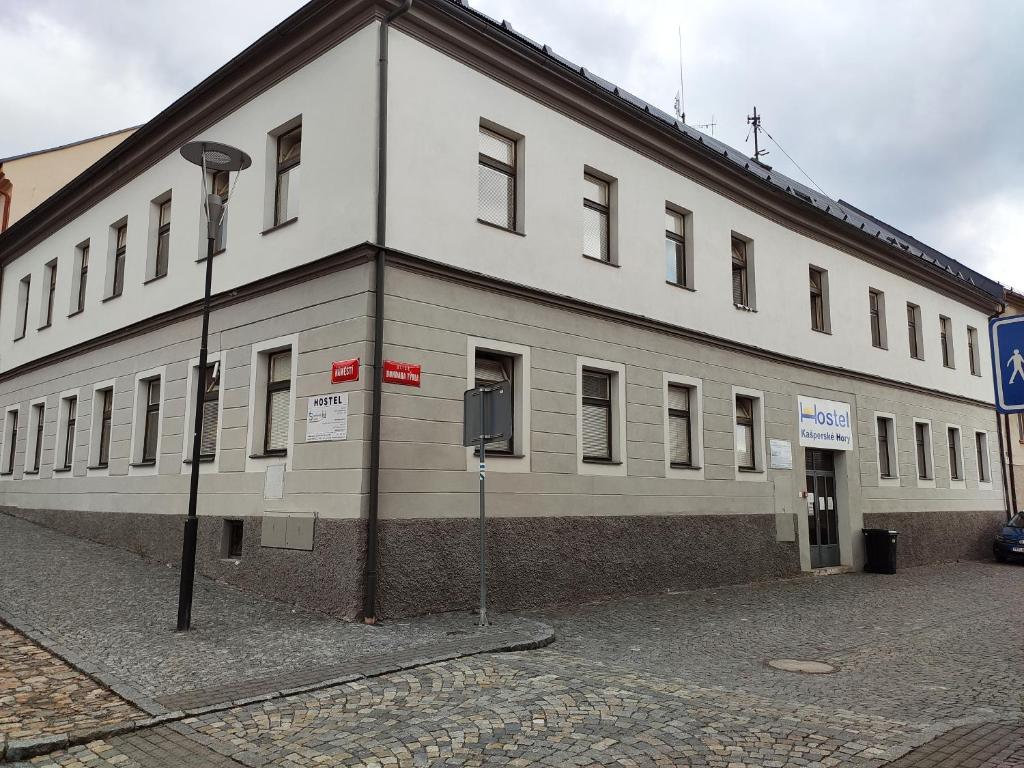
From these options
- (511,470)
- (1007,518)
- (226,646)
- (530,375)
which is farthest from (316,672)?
(1007,518)

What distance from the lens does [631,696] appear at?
6770 millimetres

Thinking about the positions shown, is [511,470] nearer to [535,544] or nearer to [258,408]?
[535,544]

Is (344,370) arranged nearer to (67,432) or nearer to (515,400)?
(515,400)

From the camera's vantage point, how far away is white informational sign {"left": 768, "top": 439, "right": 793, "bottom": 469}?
1717 cm

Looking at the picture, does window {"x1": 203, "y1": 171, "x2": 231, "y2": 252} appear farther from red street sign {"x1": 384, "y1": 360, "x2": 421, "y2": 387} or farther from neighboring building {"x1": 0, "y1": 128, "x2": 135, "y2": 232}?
neighboring building {"x1": 0, "y1": 128, "x2": 135, "y2": 232}

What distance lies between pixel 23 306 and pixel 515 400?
51.7ft

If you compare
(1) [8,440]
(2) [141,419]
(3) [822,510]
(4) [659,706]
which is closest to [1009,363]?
(4) [659,706]

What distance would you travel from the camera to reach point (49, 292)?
20.1 metres

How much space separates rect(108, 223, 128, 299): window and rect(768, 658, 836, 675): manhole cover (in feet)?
46.8

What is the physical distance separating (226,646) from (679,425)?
9.18 metres

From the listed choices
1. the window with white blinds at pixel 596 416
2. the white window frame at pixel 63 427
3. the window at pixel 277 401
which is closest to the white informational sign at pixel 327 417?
the window at pixel 277 401

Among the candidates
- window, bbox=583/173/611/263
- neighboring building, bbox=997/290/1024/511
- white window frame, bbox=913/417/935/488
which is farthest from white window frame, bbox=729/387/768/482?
neighboring building, bbox=997/290/1024/511

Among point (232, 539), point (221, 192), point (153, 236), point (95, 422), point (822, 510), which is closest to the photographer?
point (232, 539)

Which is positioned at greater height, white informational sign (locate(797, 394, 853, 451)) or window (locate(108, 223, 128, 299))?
window (locate(108, 223, 128, 299))
